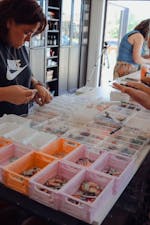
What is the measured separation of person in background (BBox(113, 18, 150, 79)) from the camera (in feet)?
9.95

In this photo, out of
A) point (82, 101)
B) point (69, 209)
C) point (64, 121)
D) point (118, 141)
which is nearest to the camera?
point (69, 209)

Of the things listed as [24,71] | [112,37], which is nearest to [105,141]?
[24,71]

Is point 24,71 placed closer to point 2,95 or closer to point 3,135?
point 2,95

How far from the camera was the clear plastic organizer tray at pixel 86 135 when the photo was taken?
1.21 meters

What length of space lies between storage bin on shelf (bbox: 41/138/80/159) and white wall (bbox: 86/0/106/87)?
15.2 ft

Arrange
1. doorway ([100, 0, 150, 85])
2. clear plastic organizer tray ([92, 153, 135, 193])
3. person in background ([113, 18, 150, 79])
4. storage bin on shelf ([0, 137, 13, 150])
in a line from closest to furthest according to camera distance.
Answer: clear plastic organizer tray ([92, 153, 135, 193]) < storage bin on shelf ([0, 137, 13, 150]) < person in background ([113, 18, 150, 79]) < doorway ([100, 0, 150, 85])

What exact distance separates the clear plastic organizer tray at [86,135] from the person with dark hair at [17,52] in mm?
267

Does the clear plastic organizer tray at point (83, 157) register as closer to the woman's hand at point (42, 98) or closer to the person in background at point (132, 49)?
the woman's hand at point (42, 98)

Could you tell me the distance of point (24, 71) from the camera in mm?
1693

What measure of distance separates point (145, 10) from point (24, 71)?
4.87 metres

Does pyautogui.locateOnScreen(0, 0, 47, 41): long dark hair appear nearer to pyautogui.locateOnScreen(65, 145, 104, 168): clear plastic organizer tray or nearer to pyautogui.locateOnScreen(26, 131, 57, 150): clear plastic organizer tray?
pyautogui.locateOnScreen(26, 131, 57, 150): clear plastic organizer tray

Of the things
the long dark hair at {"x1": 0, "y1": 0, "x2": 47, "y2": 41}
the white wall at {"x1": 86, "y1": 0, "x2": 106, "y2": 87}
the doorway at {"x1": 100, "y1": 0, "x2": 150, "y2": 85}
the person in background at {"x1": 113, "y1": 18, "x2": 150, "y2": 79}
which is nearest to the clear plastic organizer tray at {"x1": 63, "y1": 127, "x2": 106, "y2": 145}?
the long dark hair at {"x1": 0, "y1": 0, "x2": 47, "y2": 41}

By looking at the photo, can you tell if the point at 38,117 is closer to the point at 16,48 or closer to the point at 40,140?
the point at 40,140

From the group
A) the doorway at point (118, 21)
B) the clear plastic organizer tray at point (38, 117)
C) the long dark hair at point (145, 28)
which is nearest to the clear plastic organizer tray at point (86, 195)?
the clear plastic organizer tray at point (38, 117)
